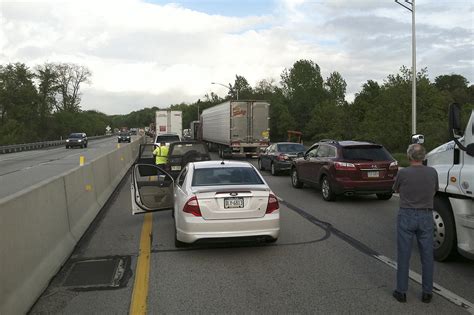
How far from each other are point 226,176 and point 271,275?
2.18 m

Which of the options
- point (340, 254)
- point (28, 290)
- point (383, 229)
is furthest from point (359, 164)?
point (28, 290)

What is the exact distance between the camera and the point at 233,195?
6617 millimetres

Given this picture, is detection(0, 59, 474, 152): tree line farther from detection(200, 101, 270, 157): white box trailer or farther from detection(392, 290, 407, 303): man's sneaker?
detection(392, 290, 407, 303): man's sneaker

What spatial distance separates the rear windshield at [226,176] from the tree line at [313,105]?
69.5ft

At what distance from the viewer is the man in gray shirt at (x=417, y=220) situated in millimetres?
4758

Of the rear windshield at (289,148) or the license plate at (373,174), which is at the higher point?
the rear windshield at (289,148)

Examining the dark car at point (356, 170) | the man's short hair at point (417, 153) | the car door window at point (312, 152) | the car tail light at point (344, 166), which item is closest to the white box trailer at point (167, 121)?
the car door window at point (312, 152)

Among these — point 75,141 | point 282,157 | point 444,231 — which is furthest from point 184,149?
point 75,141

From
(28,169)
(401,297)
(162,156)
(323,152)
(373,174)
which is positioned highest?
(323,152)

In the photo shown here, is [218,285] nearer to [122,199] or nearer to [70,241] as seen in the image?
[70,241]

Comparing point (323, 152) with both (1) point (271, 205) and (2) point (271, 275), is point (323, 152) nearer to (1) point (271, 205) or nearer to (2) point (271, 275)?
(1) point (271, 205)

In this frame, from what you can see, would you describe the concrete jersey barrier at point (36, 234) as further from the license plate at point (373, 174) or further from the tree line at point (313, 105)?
the tree line at point (313, 105)

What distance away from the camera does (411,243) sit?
15.9 feet

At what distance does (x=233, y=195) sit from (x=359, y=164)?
218 inches
